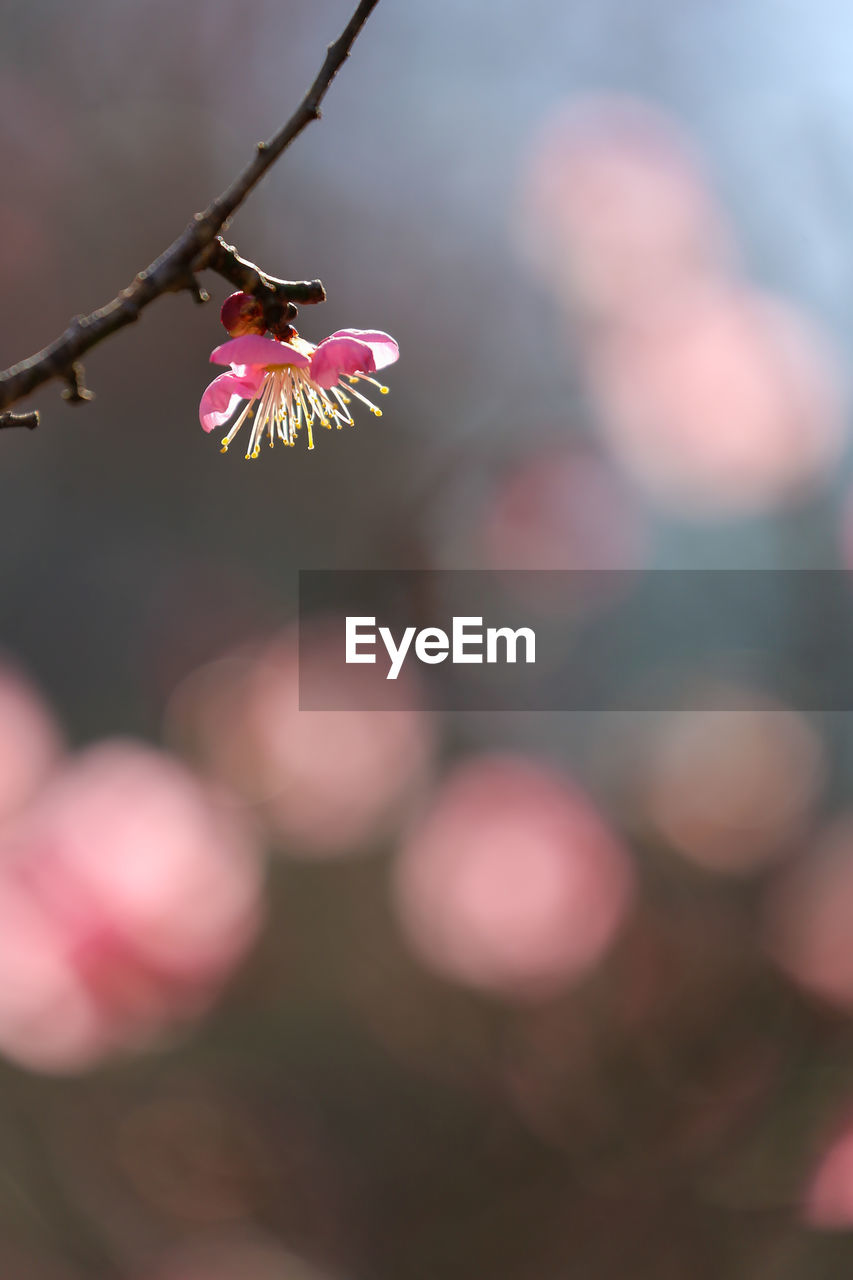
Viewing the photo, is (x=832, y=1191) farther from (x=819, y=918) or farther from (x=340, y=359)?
(x=340, y=359)

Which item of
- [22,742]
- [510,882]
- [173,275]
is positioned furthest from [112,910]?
[173,275]

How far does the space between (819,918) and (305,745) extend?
525 mm

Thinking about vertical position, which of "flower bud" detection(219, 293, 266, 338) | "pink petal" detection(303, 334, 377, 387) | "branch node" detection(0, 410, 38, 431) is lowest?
"branch node" detection(0, 410, 38, 431)

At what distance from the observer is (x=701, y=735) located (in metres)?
0.87

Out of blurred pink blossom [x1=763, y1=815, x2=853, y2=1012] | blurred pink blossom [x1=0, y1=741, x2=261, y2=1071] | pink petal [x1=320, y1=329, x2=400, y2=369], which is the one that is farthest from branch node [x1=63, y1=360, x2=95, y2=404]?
blurred pink blossom [x1=763, y1=815, x2=853, y2=1012]

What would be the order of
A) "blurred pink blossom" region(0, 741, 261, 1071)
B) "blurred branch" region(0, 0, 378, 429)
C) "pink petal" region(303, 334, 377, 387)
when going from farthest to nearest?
"blurred pink blossom" region(0, 741, 261, 1071) → "pink petal" region(303, 334, 377, 387) → "blurred branch" region(0, 0, 378, 429)

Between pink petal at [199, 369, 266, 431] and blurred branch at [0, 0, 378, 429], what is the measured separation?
0.09 m

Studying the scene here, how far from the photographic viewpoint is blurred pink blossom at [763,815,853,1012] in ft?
2.68

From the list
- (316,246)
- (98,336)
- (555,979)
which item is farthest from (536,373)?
(98,336)

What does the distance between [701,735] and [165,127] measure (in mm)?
860

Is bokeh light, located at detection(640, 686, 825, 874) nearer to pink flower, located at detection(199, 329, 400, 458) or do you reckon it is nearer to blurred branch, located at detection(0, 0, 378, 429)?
pink flower, located at detection(199, 329, 400, 458)

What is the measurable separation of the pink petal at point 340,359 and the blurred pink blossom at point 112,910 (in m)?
0.57

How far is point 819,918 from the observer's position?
32.7 inches

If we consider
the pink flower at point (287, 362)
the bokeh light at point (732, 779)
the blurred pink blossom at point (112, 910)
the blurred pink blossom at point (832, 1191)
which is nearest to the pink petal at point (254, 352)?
the pink flower at point (287, 362)
